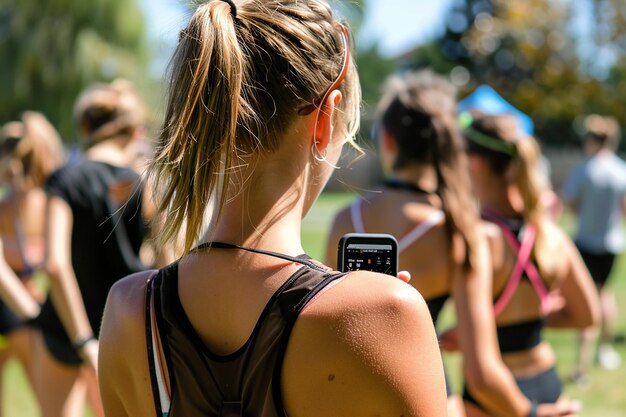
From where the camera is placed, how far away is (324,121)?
1.56 meters

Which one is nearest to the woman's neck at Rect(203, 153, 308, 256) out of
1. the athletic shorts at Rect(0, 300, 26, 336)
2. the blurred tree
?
the athletic shorts at Rect(0, 300, 26, 336)

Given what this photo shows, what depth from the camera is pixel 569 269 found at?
3676 millimetres

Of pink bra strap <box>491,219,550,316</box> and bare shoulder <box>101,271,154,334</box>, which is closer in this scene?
bare shoulder <box>101,271,154,334</box>

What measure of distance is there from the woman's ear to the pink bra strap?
6.91ft

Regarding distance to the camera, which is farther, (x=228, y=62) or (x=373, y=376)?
(x=228, y=62)

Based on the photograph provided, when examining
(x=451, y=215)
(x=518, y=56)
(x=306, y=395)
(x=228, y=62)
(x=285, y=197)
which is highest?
(x=228, y=62)

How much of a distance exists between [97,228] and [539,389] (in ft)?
7.34

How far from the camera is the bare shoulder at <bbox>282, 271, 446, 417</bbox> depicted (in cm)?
135

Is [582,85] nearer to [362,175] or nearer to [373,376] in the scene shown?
[362,175]

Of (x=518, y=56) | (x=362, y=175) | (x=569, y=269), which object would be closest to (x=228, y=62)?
(x=569, y=269)

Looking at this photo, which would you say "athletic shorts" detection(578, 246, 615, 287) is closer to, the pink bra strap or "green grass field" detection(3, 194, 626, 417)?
"green grass field" detection(3, 194, 626, 417)

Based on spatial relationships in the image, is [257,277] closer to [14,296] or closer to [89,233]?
[89,233]

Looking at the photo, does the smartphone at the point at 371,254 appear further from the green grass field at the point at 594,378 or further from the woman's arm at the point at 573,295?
the green grass field at the point at 594,378

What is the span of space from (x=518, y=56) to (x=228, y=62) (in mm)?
49991
